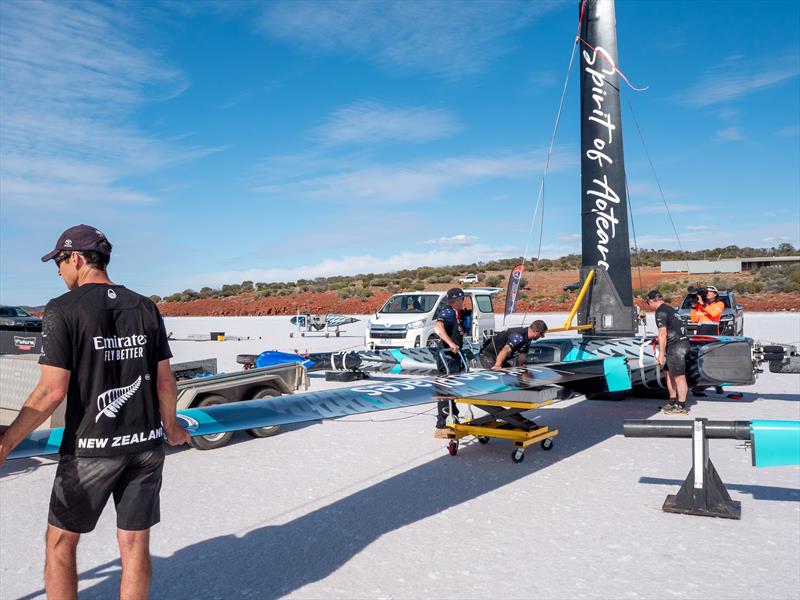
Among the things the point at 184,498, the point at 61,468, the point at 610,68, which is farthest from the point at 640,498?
the point at 610,68

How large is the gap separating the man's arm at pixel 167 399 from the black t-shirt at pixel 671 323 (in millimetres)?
7295

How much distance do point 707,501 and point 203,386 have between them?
17.9ft

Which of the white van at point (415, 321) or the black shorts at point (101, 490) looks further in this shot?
the white van at point (415, 321)

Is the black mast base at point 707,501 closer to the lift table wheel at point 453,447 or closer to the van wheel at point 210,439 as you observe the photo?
the lift table wheel at point 453,447

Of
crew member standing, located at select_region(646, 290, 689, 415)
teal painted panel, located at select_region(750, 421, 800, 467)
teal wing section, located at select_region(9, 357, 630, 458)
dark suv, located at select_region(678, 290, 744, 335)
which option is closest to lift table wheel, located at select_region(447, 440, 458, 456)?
teal wing section, located at select_region(9, 357, 630, 458)

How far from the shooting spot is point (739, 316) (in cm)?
1653

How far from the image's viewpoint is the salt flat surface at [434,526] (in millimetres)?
4004

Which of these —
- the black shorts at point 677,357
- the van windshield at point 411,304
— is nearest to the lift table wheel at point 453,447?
the black shorts at point 677,357

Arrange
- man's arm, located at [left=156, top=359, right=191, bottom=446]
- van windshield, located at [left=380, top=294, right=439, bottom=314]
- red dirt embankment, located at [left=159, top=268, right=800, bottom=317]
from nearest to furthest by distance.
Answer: man's arm, located at [left=156, top=359, right=191, bottom=446], van windshield, located at [left=380, top=294, right=439, bottom=314], red dirt embankment, located at [left=159, top=268, right=800, bottom=317]

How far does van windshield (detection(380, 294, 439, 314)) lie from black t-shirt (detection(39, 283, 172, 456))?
1373 centimetres

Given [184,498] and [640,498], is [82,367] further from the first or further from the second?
[640,498]

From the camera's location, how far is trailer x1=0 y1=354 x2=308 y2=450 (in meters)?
6.66

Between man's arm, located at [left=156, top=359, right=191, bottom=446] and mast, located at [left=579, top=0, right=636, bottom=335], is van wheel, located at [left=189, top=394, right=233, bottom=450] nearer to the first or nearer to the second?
man's arm, located at [left=156, top=359, right=191, bottom=446]

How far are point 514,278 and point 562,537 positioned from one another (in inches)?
368
